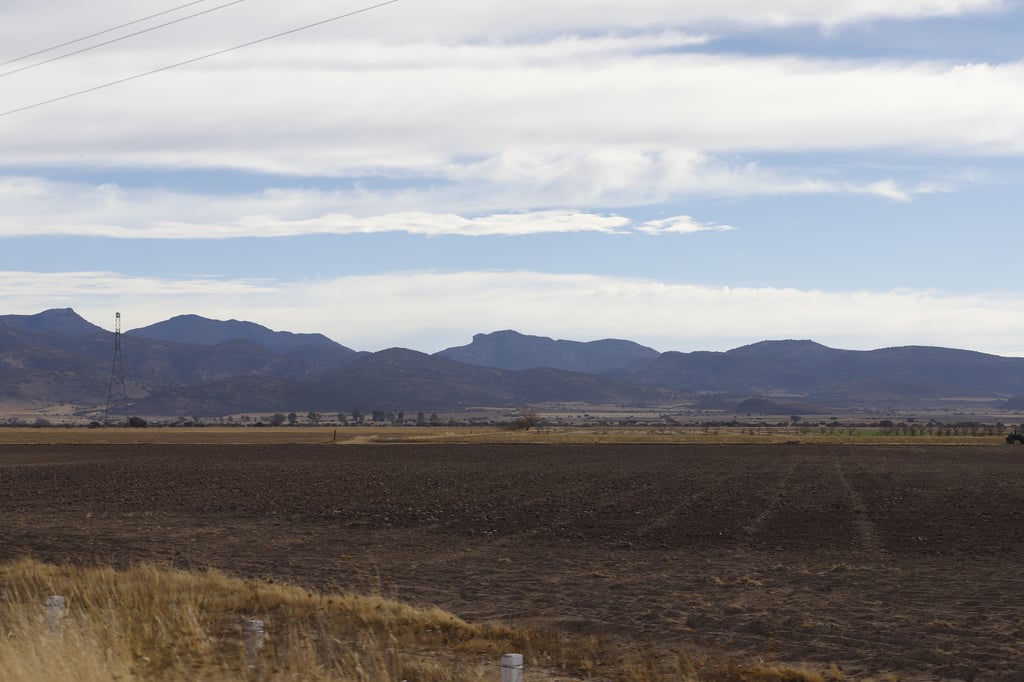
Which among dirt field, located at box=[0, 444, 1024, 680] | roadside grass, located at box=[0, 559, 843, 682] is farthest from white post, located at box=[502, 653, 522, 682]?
dirt field, located at box=[0, 444, 1024, 680]

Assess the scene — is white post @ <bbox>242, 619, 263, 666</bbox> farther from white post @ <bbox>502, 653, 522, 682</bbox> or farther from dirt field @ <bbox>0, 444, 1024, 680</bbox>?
dirt field @ <bbox>0, 444, 1024, 680</bbox>

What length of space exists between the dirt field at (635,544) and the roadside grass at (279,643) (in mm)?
1013

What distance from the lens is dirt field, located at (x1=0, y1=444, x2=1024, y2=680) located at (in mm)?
13945

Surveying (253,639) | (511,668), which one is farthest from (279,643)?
(511,668)

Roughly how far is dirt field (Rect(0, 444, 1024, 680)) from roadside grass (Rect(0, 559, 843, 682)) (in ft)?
3.32

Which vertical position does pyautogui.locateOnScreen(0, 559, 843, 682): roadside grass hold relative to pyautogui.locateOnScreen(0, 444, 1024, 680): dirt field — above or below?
above

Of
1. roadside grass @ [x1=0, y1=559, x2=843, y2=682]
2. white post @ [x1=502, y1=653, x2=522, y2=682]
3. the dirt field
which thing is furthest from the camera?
the dirt field

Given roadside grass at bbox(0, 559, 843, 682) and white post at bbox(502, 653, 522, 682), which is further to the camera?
roadside grass at bbox(0, 559, 843, 682)

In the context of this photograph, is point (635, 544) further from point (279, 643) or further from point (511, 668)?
point (511, 668)

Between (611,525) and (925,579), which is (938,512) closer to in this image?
(611,525)

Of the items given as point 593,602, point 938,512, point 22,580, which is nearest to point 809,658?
point 593,602

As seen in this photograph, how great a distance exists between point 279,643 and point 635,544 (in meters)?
11.8

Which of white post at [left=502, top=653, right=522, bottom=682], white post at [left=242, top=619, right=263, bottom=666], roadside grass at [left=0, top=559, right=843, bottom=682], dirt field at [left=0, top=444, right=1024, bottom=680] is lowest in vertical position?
dirt field at [left=0, top=444, right=1024, bottom=680]

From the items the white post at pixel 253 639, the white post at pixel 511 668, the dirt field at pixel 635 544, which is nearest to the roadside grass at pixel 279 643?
the white post at pixel 253 639
